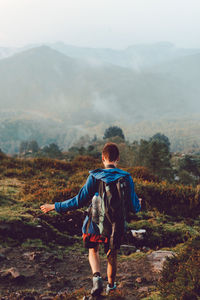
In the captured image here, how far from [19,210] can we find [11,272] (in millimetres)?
3886

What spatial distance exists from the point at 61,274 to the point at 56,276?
17cm

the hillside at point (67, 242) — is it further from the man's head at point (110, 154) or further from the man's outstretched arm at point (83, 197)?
the man's head at point (110, 154)

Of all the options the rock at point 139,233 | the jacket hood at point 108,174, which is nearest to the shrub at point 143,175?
the rock at point 139,233

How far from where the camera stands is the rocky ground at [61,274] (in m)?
4.86

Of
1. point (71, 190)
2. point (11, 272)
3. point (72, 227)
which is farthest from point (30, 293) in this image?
point (71, 190)

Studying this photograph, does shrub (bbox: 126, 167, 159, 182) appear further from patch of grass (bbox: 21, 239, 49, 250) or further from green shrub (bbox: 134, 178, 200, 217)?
patch of grass (bbox: 21, 239, 49, 250)

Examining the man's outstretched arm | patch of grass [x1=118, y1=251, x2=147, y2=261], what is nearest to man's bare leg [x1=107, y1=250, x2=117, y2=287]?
the man's outstretched arm

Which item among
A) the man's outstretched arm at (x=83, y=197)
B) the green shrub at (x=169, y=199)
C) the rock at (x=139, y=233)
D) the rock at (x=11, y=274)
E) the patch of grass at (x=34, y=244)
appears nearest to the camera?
the man's outstretched arm at (x=83, y=197)

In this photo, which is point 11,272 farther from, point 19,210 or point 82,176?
point 82,176

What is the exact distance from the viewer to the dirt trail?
4836mm

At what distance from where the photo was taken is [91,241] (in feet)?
14.5

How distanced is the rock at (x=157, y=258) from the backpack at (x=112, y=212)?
222 centimetres

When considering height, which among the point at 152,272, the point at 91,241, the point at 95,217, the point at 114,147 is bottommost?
the point at 152,272

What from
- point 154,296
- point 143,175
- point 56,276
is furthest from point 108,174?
point 143,175
